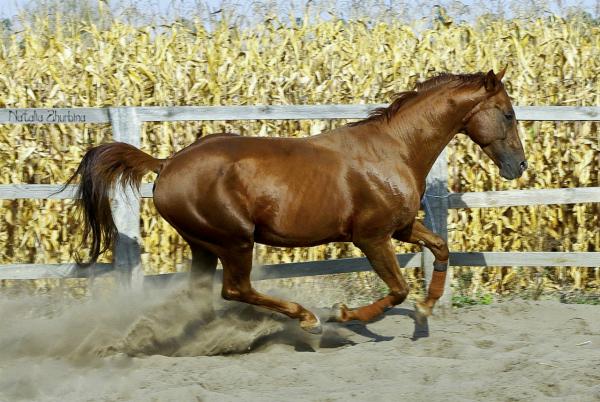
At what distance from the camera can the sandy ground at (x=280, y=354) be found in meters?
4.62

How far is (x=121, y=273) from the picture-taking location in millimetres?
6652

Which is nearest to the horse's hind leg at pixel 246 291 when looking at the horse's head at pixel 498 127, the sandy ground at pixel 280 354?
the sandy ground at pixel 280 354

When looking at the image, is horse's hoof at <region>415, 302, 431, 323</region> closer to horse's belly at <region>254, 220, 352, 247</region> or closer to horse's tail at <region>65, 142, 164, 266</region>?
horse's belly at <region>254, 220, 352, 247</region>

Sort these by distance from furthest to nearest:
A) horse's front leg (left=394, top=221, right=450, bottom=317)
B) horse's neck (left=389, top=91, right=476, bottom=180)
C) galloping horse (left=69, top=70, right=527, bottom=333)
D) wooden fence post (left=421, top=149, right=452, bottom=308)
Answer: wooden fence post (left=421, top=149, right=452, bottom=308) → horse's front leg (left=394, top=221, right=450, bottom=317) → horse's neck (left=389, top=91, right=476, bottom=180) → galloping horse (left=69, top=70, right=527, bottom=333)

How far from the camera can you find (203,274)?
6.05 metres

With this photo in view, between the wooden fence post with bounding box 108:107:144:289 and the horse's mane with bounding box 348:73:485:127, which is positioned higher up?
the horse's mane with bounding box 348:73:485:127

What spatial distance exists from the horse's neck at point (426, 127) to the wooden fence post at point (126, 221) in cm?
215

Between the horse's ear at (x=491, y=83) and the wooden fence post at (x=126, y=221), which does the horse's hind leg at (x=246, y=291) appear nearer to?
the wooden fence post at (x=126, y=221)

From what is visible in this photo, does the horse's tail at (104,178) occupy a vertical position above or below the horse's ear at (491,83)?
→ below

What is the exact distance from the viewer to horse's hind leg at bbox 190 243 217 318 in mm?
6020

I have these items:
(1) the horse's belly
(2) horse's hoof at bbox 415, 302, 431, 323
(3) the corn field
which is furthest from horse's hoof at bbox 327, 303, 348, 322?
(3) the corn field

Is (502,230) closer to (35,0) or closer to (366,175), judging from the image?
(366,175)

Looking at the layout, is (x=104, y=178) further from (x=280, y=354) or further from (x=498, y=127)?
(x=498, y=127)

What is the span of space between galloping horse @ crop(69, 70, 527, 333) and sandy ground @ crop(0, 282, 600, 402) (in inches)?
15.0
